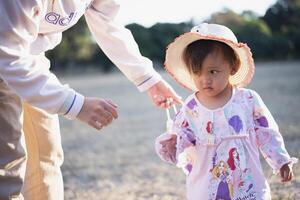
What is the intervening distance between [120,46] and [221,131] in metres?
0.72

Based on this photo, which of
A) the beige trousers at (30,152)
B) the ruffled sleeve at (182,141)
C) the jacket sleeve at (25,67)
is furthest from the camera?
the ruffled sleeve at (182,141)

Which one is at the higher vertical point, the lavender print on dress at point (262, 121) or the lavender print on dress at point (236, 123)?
the lavender print on dress at point (262, 121)

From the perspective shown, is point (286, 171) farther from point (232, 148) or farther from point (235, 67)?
point (235, 67)

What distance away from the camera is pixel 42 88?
188 cm

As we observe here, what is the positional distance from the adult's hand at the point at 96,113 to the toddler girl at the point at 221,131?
1.55ft

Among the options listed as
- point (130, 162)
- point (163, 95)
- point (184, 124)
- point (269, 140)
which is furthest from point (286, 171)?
point (130, 162)

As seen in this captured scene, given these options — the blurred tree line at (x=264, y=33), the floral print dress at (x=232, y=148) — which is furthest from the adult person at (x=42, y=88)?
the blurred tree line at (x=264, y=33)

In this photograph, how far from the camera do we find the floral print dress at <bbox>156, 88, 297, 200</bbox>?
2.22 meters

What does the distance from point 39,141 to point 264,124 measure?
3.40 ft

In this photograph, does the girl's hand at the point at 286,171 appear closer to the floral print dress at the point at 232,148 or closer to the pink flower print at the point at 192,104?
the floral print dress at the point at 232,148

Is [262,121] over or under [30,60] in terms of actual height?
over

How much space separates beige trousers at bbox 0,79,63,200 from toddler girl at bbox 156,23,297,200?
0.54 metres

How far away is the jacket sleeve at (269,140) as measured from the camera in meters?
2.22

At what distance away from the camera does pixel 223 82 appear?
2.29m
